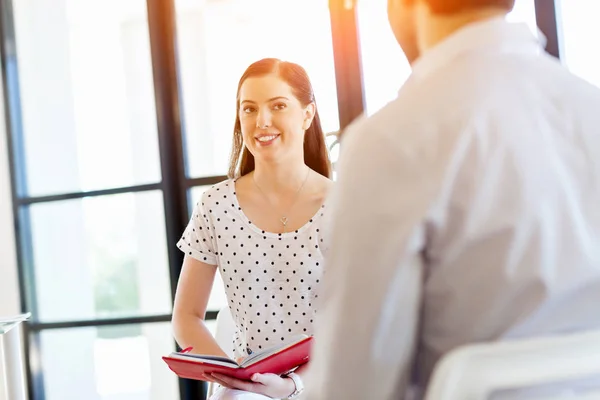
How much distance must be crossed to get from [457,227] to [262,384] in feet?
3.47

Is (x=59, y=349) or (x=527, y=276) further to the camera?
(x=59, y=349)

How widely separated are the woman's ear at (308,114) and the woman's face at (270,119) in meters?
0.04

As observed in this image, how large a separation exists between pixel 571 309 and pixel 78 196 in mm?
3265

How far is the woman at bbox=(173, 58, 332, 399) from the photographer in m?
2.08

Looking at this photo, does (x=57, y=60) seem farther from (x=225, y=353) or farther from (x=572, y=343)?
(x=572, y=343)

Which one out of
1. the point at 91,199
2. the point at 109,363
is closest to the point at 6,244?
the point at 91,199

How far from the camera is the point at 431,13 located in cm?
94

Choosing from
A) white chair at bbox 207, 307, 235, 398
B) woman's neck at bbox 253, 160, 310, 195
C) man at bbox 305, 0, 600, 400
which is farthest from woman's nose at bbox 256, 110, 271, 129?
man at bbox 305, 0, 600, 400

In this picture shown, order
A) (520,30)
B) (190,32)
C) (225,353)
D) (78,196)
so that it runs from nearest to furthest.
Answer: (520,30) < (225,353) < (190,32) < (78,196)

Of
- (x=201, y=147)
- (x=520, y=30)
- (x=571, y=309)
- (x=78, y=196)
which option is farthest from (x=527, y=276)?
(x=78, y=196)

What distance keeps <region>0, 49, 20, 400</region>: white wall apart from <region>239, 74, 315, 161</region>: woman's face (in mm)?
2137

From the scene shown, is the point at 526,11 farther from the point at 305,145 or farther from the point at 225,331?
the point at 225,331

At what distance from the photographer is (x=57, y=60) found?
378 cm

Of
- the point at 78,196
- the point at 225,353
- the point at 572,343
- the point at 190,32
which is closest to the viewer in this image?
the point at 572,343
